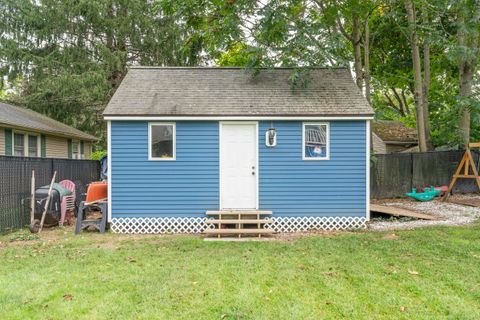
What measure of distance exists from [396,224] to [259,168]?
359 centimetres

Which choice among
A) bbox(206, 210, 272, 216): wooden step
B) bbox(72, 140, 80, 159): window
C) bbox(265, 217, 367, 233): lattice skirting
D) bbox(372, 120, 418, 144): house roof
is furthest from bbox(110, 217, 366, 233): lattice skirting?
bbox(372, 120, 418, 144): house roof

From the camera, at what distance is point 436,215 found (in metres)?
8.41

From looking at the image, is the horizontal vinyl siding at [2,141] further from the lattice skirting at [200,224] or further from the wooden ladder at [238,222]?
the wooden ladder at [238,222]

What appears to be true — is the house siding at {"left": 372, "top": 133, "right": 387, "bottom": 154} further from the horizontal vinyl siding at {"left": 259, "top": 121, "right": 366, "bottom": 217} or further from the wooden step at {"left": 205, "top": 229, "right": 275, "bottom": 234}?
the wooden step at {"left": 205, "top": 229, "right": 275, "bottom": 234}

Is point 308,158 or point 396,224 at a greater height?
point 308,158

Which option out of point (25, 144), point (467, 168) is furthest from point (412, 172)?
point (25, 144)

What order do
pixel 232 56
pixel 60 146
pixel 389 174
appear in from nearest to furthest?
1. pixel 389 174
2. pixel 60 146
3. pixel 232 56

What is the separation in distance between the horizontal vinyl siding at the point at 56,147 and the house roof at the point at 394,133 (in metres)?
17.0

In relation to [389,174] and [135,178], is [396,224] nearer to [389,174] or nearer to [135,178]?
[389,174]

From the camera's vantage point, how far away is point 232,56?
17.2 metres

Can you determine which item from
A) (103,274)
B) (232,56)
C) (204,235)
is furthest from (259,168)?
(232,56)

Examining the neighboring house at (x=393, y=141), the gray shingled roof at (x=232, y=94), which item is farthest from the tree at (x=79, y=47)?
the neighboring house at (x=393, y=141)

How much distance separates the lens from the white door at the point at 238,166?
7.45 meters

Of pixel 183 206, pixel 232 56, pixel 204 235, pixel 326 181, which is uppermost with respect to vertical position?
pixel 232 56
